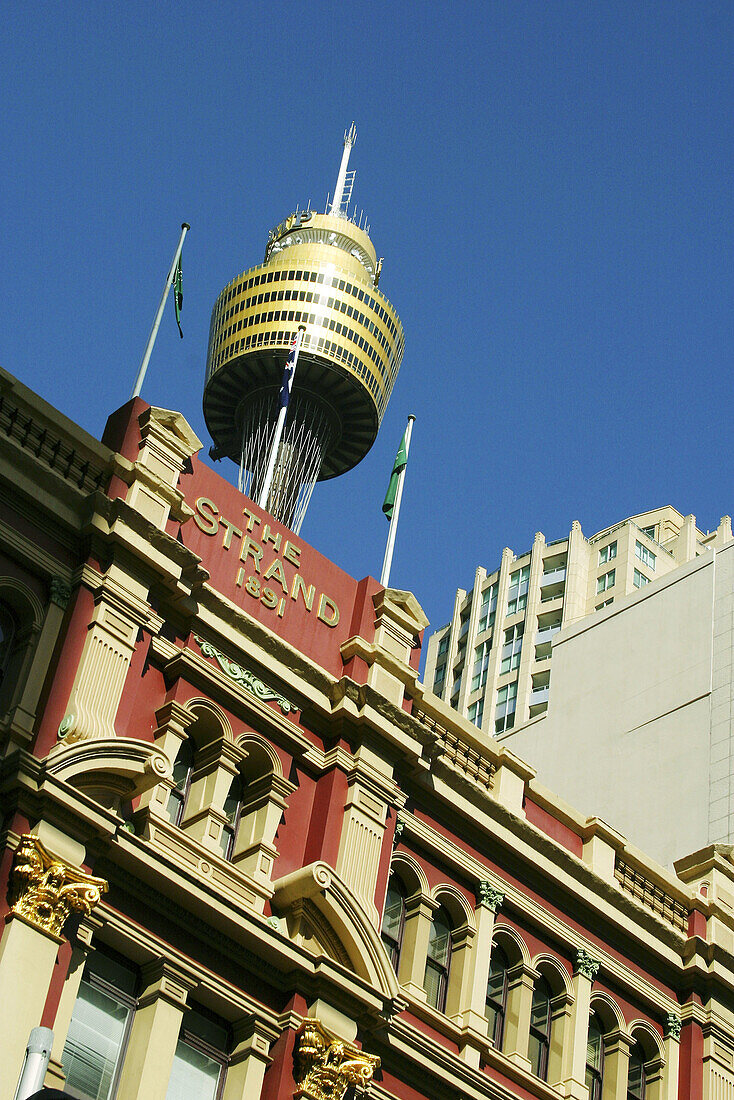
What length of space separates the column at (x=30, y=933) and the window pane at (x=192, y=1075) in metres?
3.39

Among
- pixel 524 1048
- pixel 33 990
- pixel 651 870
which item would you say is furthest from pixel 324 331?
pixel 33 990

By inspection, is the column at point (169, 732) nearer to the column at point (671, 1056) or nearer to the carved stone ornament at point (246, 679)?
the carved stone ornament at point (246, 679)

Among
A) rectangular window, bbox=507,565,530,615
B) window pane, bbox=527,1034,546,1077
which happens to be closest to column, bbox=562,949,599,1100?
window pane, bbox=527,1034,546,1077

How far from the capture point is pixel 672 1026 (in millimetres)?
37469

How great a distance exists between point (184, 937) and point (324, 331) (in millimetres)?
65045

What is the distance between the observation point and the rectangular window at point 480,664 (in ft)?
387

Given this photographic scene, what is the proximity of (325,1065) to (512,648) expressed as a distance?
3503 inches

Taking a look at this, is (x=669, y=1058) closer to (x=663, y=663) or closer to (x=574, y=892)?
(x=574, y=892)

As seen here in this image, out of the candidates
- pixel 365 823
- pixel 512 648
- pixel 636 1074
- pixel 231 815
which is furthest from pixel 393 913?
pixel 512 648

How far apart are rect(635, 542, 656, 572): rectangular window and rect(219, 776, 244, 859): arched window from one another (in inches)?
3653

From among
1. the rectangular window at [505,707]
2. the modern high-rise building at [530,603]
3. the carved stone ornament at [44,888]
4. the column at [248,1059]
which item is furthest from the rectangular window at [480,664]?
the carved stone ornament at [44,888]

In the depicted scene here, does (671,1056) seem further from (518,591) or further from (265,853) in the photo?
(518,591)

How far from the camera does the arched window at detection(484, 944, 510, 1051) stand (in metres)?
34.2

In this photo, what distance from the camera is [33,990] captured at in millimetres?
25375
